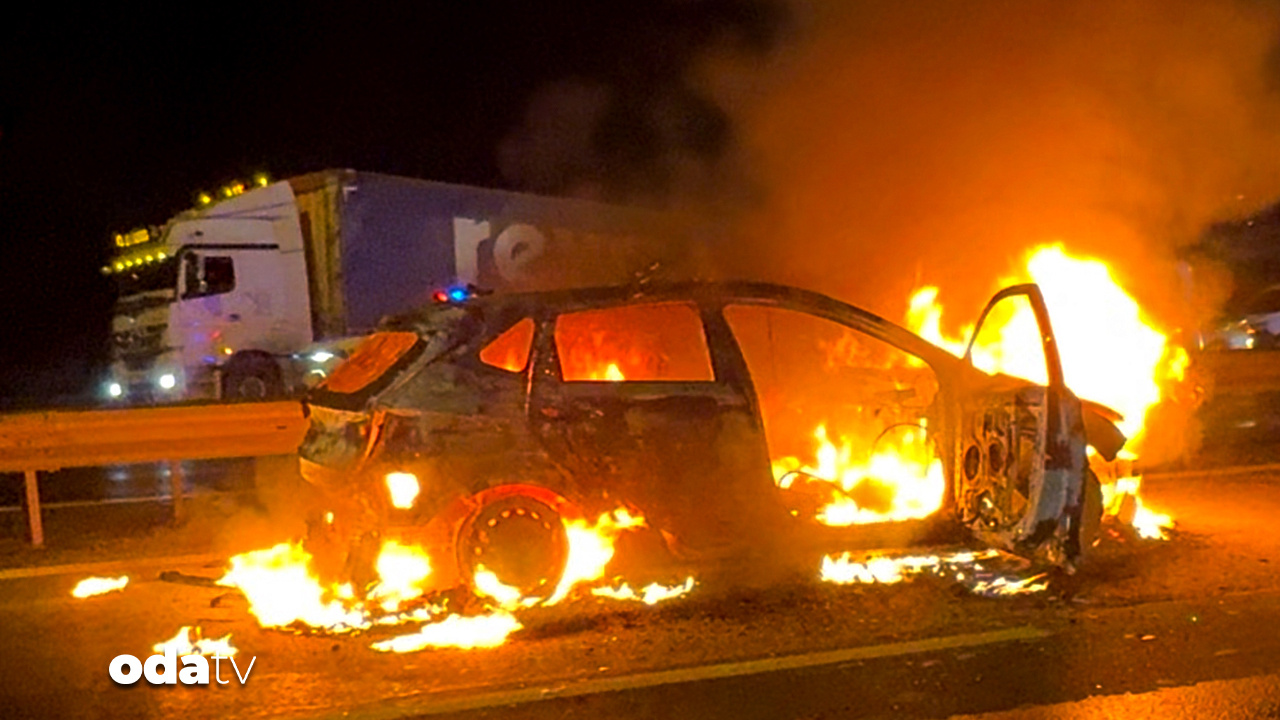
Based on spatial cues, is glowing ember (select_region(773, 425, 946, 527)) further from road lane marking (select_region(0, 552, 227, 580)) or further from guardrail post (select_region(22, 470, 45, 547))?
guardrail post (select_region(22, 470, 45, 547))

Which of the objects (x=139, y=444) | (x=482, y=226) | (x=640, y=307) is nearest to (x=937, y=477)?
(x=640, y=307)

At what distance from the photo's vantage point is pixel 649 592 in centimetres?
600

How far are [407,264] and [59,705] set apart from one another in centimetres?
1389

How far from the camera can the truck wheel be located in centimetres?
1858

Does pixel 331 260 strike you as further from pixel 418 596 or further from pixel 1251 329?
pixel 418 596

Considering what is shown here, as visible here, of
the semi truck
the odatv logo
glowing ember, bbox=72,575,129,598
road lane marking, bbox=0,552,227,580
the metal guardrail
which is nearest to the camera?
the odatv logo

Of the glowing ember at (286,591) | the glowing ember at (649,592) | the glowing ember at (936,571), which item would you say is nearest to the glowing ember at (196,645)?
the glowing ember at (286,591)

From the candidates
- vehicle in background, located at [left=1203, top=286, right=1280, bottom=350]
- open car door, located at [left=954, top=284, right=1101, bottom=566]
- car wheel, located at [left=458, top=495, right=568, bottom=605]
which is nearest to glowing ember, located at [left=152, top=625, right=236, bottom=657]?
car wheel, located at [left=458, top=495, right=568, bottom=605]

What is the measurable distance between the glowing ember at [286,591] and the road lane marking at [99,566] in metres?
0.46

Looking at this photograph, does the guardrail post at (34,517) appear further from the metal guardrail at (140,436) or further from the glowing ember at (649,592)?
the glowing ember at (649,592)

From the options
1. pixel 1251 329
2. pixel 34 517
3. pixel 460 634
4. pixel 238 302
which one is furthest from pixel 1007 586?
pixel 238 302

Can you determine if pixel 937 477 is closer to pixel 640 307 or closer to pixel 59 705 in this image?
pixel 640 307

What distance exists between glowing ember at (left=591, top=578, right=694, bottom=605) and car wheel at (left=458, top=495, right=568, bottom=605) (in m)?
0.29

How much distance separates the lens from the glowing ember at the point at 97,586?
653 cm
